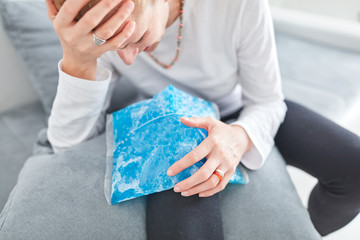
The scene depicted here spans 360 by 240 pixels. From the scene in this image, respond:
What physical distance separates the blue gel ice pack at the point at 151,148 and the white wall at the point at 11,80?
1.79 feet

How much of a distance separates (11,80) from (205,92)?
707 millimetres

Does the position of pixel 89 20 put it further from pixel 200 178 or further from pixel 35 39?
pixel 35 39

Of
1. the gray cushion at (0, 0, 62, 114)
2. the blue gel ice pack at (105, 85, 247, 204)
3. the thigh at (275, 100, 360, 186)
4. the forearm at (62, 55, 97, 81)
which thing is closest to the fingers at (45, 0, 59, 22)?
the forearm at (62, 55, 97, 81)

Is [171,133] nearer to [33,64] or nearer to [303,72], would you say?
[33,64]

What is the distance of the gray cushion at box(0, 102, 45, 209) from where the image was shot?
2.56 feet

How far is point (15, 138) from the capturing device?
2.98 ft

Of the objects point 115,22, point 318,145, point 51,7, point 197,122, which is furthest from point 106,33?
point 318,145

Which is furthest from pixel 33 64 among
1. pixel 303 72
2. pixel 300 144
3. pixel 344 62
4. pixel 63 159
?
pixel 344 62

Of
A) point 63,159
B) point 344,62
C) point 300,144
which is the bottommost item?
point 344,62

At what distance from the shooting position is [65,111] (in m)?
0.68

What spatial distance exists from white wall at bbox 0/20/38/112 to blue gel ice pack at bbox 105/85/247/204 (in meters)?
0.55

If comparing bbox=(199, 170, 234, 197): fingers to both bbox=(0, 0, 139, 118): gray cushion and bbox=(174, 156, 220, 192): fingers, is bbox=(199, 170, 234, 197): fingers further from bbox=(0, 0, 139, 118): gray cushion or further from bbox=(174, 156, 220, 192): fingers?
bbox=(0, 0, 139, 118): gray cushion

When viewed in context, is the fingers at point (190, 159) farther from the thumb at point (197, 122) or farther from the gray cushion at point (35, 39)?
the gray cushion at point (35, 39)

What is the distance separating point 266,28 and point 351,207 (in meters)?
0.57
